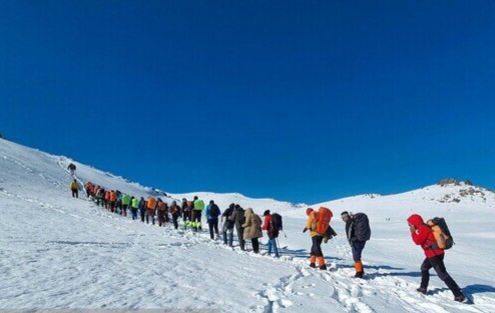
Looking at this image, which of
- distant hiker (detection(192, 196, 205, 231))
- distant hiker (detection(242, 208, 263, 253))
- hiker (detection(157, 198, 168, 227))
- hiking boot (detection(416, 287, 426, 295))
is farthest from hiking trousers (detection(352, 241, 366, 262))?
hiker (detection(157, 198, 168, 227))

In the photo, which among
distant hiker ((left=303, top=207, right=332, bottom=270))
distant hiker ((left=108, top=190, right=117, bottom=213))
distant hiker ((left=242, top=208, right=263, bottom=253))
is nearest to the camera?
distant hiker ((left=303, top=207, right=332, bottom=270))

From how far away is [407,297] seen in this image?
8.16m

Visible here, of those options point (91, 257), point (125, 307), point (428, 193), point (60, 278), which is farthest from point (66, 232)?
point (428, 193)

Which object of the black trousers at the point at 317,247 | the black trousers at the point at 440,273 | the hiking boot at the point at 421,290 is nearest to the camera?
the black trousers at the point at 440,273

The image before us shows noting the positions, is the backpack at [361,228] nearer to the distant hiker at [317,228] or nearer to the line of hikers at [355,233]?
the line of hikers at [355,233]

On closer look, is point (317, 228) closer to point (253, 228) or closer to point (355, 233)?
point (355, 233)

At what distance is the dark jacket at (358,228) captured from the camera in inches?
410

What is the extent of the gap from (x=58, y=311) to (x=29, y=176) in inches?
1369

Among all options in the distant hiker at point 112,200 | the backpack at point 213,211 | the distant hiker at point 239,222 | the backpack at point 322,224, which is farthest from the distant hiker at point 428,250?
the distant hiker at point 112,200

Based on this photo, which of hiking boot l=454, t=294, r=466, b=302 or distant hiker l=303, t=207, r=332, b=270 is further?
distant hiker l=303, t=207, r=332, b=270

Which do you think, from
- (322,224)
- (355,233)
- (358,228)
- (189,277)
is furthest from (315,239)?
(189,277)

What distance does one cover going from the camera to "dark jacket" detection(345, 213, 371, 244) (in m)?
10.4

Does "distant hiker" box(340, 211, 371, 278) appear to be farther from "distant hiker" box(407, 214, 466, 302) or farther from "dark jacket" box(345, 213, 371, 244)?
"distant hiker" box(407, 214, 466, 302)

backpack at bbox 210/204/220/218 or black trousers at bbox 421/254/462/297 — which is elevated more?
backpack at bbox 210/204/220/218
